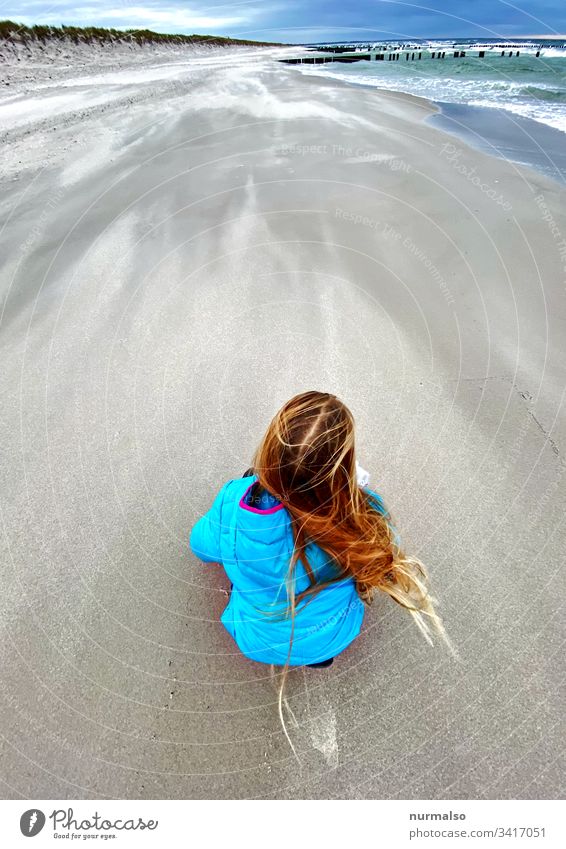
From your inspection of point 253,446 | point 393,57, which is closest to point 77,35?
point 393,57

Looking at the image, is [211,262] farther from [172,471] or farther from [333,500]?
[333,500]

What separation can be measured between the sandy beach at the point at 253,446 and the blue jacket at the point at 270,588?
0.55ft

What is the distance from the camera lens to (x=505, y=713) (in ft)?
5.27

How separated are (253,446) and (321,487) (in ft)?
4.02

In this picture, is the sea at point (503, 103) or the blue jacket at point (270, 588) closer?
the blue jacket at point (270, 588)

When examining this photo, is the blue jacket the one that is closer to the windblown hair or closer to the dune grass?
the windblown hair

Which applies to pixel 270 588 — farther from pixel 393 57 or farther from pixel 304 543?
pixel 393 57
